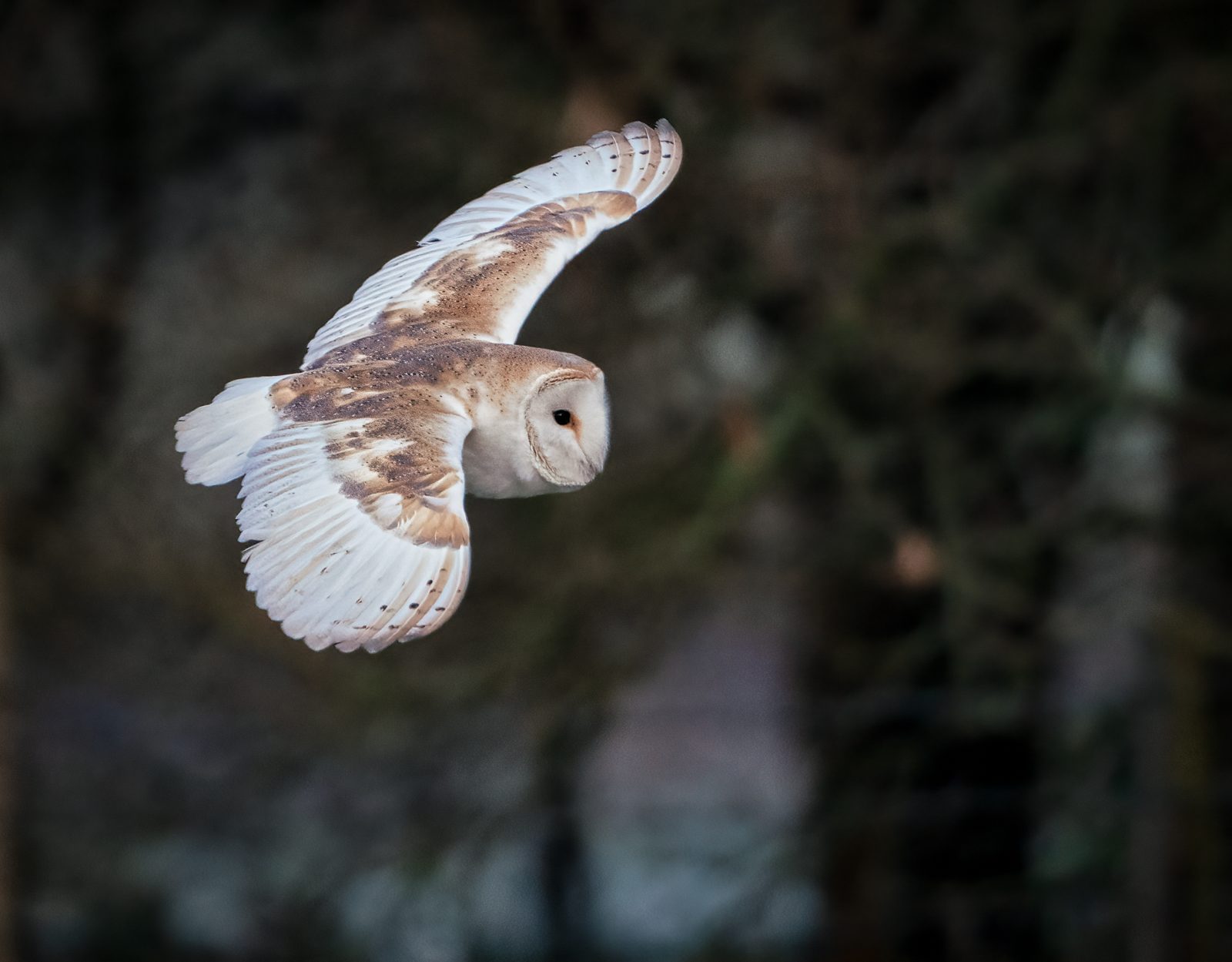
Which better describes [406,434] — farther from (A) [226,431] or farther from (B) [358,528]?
(A) [226,431]

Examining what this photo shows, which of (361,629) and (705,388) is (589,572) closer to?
(705,388)

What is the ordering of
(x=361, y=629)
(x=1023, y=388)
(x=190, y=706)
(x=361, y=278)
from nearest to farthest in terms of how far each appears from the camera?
(x=361, y=629), (x=361, y=278), (x=1023, y=388), (x=190, y=706)

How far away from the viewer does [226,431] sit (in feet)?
7.56

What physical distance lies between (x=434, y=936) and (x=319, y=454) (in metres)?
3.93

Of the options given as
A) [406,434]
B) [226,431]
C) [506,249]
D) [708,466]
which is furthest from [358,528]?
[708,466]

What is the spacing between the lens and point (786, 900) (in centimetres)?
614

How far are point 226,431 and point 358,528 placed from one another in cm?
36

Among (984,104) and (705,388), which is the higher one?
(984,104)

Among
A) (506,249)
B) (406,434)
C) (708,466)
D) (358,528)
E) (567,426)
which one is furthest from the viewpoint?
(708,466)

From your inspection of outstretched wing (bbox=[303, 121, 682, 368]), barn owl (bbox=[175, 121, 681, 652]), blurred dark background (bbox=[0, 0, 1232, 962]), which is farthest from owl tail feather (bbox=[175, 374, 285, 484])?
blurred dark background (bbox=[0, 0, 1232, 962])

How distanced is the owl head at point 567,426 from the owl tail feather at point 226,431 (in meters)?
0.35

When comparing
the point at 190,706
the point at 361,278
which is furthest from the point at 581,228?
the point at 190,706

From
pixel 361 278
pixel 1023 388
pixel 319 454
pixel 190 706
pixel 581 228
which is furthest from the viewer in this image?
pixel 190 706

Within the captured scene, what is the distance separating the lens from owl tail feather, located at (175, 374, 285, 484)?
7.36ft
